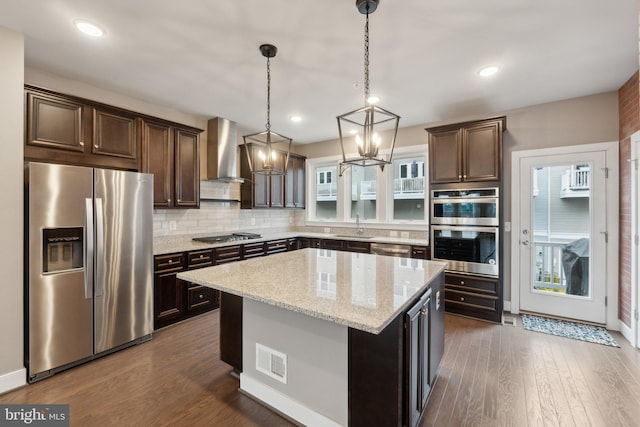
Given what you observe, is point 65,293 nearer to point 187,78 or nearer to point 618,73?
point 187,78

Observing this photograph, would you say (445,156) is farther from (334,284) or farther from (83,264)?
(83,264)

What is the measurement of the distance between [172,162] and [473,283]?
412 cm

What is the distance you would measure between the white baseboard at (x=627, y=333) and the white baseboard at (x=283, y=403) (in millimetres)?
3267

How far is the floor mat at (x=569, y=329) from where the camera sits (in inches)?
116

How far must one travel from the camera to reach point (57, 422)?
186 cm

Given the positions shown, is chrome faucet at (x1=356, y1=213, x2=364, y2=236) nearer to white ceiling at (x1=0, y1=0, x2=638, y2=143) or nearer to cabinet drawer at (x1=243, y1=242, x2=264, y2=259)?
cabinet drawer at (x1=243, y1=242, x2=264, y2=259)

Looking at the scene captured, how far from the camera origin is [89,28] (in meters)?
2.11

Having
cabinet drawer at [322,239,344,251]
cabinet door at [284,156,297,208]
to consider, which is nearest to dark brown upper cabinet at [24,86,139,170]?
cabinet door at [284,156,297,208]

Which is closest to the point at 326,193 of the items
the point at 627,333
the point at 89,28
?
the point at 89,28

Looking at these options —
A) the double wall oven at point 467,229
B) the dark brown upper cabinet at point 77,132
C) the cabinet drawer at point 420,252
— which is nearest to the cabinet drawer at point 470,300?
the double wall oven at point 467,229

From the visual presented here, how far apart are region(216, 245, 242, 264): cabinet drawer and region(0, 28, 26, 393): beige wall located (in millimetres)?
1848

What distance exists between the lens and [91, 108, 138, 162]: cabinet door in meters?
2.86

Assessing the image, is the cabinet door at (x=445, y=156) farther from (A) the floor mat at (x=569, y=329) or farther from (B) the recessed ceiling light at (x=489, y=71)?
(A) the floor mat at (x=569, y=329)

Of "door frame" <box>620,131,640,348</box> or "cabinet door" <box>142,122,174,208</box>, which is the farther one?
"cabinet door" <box>142,122,174,208</box>
